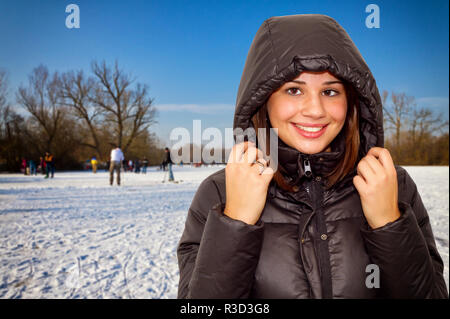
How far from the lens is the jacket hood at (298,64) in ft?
3.52

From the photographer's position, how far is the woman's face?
1.07 m

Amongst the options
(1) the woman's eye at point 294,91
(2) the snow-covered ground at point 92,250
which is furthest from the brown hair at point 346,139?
(2) the snow-covered ground at point 92,250

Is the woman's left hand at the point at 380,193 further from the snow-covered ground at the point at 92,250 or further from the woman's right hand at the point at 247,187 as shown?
the snow-covered ground at the point at 92,250

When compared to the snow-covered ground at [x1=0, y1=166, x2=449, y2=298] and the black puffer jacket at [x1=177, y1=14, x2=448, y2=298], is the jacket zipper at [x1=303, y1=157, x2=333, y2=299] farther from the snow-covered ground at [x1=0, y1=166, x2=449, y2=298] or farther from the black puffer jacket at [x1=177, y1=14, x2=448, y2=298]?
the snow-covered ground at [x1=0, y1=166, x2=449, y2=298]

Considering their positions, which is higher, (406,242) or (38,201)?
(406,242)

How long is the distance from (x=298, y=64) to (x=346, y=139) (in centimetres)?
44

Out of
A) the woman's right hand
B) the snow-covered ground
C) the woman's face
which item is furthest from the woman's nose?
the snow-covered ground

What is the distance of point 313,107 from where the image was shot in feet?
3.42

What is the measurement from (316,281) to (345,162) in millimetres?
540

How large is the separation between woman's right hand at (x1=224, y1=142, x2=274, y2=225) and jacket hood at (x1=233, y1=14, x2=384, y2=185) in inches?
9.3

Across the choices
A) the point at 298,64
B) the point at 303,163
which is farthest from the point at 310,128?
the point at 298,64

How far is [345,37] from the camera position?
1185 mm
